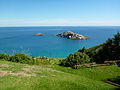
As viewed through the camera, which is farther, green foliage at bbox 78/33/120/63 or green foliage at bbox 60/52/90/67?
green foliage at bbox 78/33/120/63

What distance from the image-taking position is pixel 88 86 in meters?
10.7

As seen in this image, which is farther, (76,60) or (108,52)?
(108,52)

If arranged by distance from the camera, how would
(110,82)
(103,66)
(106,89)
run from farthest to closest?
(103,66)
(110,82)
(106,89)

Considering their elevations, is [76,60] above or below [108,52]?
below

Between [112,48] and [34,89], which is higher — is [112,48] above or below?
above

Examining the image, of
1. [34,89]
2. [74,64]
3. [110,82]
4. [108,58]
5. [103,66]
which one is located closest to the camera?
[34,89]

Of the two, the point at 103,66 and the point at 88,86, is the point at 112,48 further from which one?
the point at 88,86

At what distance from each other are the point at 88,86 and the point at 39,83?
4763 millimetres

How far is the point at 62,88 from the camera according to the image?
10.1 m

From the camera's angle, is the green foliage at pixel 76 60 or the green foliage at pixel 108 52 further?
the green foliage at pixel 108 52

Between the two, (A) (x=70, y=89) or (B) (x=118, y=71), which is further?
(B) (x=118, y=71)

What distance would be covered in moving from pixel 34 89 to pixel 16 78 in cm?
300

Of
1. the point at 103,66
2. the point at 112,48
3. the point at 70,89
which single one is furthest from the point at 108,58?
the point at 70,89

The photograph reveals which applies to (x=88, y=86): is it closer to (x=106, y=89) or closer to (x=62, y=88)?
(x=106, y=89)
